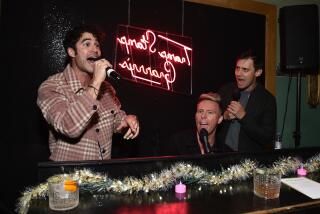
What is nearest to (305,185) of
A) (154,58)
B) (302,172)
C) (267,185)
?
(302,172)

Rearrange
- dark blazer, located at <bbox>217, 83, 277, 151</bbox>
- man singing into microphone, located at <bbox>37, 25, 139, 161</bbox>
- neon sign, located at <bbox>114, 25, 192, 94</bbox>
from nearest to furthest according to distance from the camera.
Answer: man singing into microphone, located at <bbox>37, 25, 139, 161</bbox> → dark blazer, located at <bbox>217, 83, 277, 151</bbox> → neon sign, located at <bbox>114, 25, 192, 94</bbox>

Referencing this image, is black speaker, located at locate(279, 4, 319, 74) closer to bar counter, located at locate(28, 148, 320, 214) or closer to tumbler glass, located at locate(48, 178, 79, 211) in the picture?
bar counter, located at locate(28, 148, 320, 214)

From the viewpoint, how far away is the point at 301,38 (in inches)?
135

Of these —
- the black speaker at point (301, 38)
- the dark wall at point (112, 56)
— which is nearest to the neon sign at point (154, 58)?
the dark wall at point (112, 56)

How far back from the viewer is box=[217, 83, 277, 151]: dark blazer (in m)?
2.75

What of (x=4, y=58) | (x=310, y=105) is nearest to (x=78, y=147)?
(x=4, y=58)

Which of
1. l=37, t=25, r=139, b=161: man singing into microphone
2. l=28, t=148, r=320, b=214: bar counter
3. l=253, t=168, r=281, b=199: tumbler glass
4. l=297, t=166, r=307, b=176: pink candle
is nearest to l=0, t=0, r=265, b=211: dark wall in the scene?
l=37, t=25, r=139, b=161: man singing into microphone

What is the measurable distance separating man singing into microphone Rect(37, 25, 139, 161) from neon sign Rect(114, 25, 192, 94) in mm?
904

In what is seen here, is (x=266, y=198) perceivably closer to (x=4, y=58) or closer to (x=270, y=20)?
(x=4, y=58)

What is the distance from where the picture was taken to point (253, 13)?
13.0ft

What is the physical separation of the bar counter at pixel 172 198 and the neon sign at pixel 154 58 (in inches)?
65.5

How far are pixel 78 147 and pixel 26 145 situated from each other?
1.07 metres

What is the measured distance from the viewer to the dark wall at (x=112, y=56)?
2.65m

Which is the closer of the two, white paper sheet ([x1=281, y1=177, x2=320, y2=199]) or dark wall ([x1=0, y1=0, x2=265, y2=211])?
white paper sheet ([x1=281, y1=177, x2=320, y2=199])
